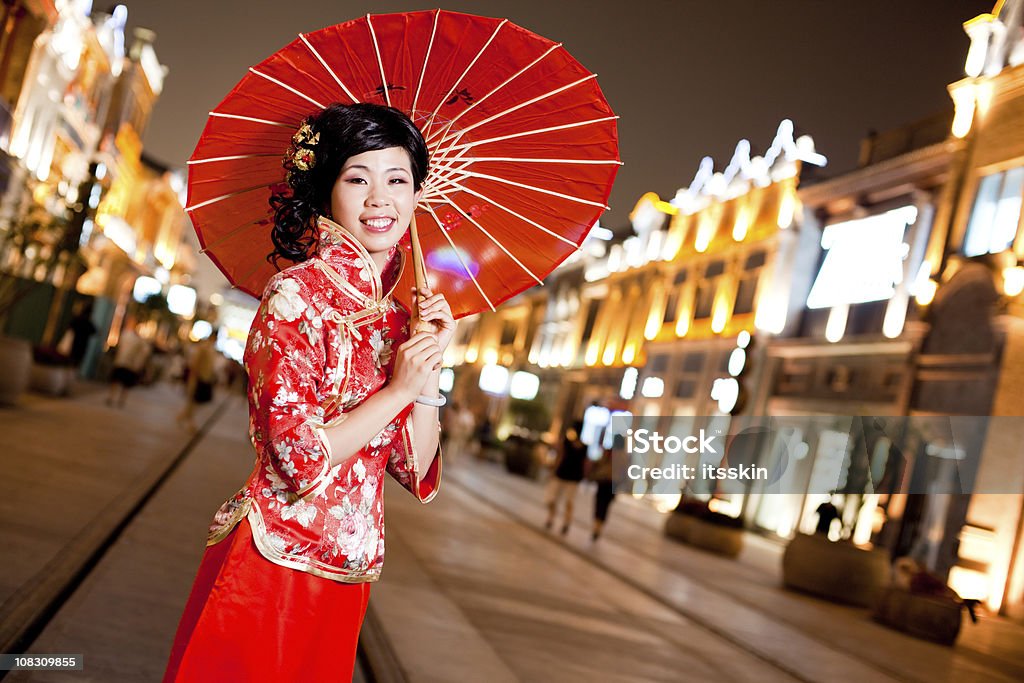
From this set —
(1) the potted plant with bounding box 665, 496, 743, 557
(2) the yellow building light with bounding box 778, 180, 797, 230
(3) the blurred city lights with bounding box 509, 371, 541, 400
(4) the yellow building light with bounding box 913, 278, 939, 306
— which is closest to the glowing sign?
(2) the yellow building light with bounding box 778, 180, 797, 230

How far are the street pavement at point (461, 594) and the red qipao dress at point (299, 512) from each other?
7.42 ft

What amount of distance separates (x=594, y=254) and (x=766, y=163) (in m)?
16.0

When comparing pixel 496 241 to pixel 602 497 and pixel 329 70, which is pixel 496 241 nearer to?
pixel 329 70

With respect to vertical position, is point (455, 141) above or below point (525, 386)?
below

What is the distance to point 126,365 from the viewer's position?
1911 cm

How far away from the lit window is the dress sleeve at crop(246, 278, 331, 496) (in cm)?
1836

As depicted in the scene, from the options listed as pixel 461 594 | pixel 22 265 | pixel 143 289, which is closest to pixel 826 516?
pixel 461 594

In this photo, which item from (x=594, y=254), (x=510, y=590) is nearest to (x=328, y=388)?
(x=510, y=590)

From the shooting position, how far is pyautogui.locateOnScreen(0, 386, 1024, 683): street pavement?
5.36m

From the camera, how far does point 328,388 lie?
87.0 inches

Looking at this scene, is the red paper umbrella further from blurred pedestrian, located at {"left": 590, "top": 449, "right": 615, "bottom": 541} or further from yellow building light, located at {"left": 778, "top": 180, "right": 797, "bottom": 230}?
yellow building light, located at {"left": 778, "top": 180, "right": 797, "bottom": 230}

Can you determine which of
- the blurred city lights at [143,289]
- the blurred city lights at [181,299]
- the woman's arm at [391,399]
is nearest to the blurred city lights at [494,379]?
the blurred city lights at [181,299]

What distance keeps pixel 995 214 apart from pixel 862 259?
5299 millimetres

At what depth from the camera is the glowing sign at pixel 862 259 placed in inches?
882
